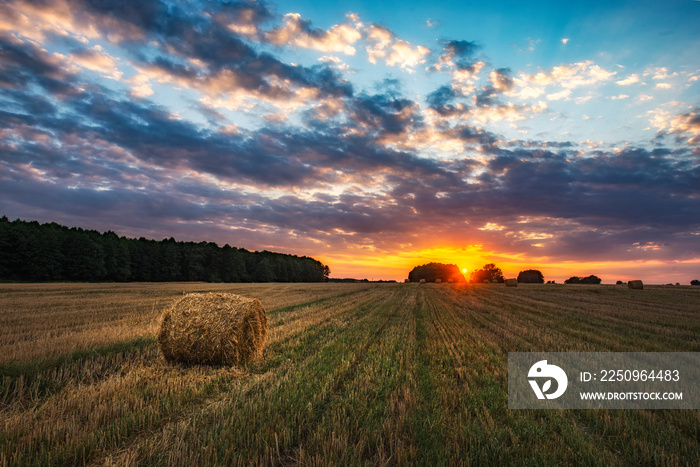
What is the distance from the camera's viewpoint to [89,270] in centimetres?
6334

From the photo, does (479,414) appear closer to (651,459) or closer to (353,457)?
(651,459)

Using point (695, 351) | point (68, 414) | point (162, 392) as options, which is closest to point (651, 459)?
point (162, 392)

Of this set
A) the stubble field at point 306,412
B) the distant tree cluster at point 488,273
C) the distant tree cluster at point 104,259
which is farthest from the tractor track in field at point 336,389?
the distant tree cluster at point 488,273

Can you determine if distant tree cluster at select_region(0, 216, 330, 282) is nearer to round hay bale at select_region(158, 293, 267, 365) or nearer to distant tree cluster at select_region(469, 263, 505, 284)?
round hay bale at select_region(158, 293, 267, 365)

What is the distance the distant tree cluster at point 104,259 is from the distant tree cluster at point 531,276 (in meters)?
83.8

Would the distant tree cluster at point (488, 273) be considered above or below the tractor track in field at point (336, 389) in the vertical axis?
above

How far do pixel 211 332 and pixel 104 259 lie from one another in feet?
243

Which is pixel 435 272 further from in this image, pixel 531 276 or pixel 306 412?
pixel 306 412

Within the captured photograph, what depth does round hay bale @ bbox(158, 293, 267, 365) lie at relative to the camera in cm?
823

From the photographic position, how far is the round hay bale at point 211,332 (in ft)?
27.0

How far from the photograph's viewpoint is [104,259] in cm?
6738

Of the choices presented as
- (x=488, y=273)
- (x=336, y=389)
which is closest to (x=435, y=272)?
(x=488, y=273)

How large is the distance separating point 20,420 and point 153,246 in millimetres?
91514

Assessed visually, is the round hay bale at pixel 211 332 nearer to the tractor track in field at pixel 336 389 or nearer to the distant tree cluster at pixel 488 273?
the tractor track in field at pixel 336 389
